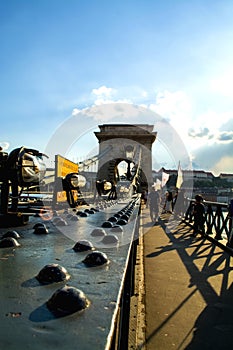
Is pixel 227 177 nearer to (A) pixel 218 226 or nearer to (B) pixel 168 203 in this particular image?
(B) pixel 168 203

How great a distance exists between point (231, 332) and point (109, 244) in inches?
85.3

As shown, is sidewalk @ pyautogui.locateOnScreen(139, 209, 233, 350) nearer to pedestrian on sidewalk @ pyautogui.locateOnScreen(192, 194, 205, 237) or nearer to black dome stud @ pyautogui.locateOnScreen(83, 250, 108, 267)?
black dome stud @ pyautogui.locateOnScreen(83, 250, 108, 267)

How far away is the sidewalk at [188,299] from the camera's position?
2938 millimetres

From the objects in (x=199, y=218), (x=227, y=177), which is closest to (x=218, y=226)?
(x=199, y=218)

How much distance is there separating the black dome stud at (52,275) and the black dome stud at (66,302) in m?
0.21

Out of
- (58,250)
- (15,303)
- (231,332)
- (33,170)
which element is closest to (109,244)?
(58,250)

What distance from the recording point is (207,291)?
4.40m

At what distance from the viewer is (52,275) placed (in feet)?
3.45

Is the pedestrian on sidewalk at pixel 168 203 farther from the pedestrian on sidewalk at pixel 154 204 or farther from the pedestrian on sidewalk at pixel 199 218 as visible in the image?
the pedestrian on sidewalk at pixel 199 218

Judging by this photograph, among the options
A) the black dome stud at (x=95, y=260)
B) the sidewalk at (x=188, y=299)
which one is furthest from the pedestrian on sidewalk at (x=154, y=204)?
the black dome stud at (x=95, y=260)

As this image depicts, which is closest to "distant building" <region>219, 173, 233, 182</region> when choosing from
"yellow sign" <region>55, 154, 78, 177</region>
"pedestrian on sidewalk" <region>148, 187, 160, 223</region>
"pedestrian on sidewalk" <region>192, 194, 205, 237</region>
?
"pedestrian on sidewalk" <region>148, 187, 160, 223</region>

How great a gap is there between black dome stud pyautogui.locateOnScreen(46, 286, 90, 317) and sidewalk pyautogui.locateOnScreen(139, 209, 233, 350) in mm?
2342

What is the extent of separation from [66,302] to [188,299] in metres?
3.74

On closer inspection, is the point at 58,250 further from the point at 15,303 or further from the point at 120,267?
the point at 15,303
